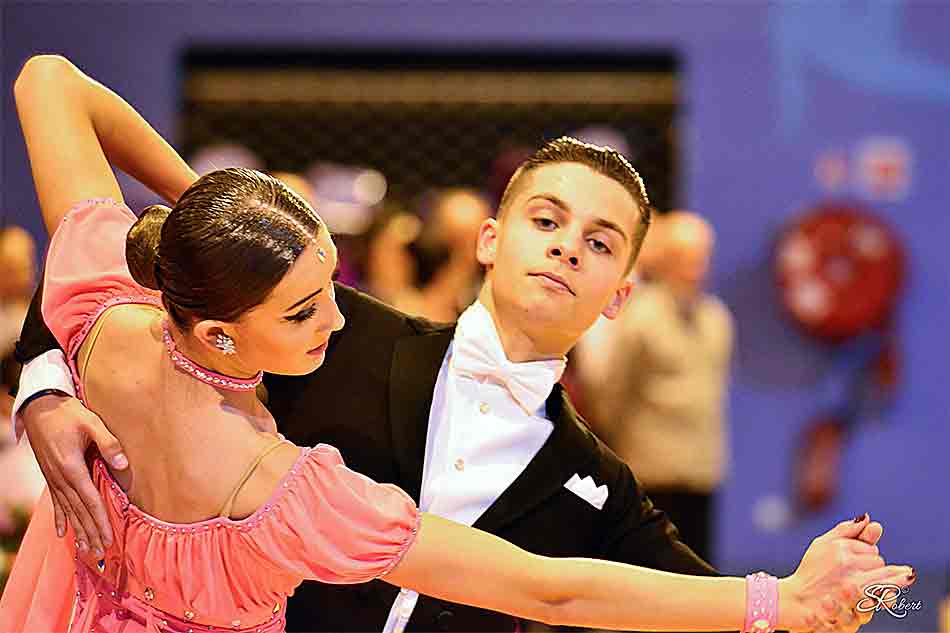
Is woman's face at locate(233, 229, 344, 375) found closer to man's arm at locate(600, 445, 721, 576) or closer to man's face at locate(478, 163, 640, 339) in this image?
man's face at locate(478, 163, 640, 339)

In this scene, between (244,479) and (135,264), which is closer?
(244,479)

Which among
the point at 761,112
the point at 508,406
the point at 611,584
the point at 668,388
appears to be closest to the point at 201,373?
the point at 611,584

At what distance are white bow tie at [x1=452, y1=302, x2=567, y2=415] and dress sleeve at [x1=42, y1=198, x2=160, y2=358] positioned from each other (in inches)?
27.7

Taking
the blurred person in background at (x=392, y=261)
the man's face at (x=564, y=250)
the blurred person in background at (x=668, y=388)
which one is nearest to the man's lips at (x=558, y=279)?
the man's face at (x=564, y=250)

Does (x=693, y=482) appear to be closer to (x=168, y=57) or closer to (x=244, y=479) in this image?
(x=168, y=57)

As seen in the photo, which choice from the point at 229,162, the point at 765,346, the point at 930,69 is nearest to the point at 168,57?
the point at 229,162

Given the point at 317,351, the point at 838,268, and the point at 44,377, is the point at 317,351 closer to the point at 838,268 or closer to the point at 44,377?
the point at 44,377

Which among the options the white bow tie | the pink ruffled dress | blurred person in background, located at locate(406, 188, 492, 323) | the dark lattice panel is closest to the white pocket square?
the white bow tie

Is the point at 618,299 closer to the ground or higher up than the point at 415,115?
closer to the ground

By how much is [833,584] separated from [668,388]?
419 cm

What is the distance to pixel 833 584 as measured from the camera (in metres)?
2.29

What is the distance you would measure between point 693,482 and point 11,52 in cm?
473

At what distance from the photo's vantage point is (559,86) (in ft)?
26.9

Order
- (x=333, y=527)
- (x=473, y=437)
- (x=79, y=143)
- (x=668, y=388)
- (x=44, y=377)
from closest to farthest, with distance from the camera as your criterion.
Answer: (x=333, y=527) < (x=44, y=377) < (x=79, y=143) < (x=473, y=437) < (x=668, y=388)
